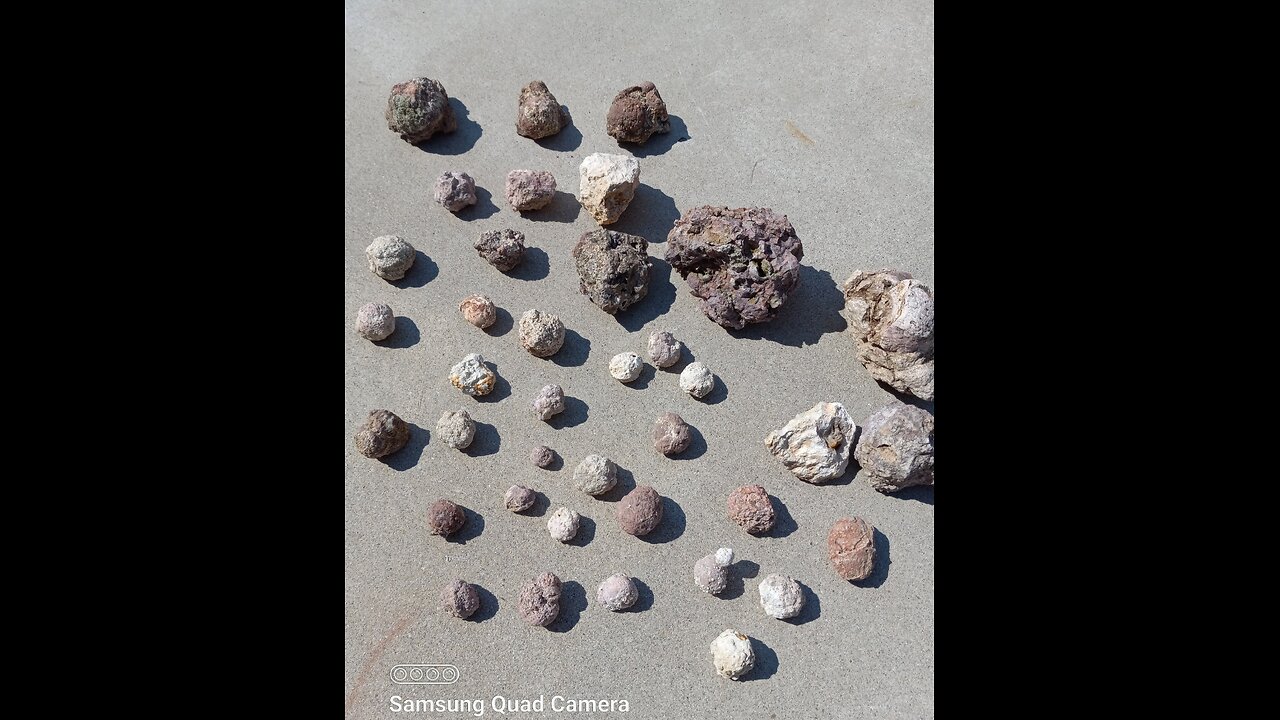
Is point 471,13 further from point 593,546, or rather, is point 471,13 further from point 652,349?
point 593,546

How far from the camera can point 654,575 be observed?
2.95m

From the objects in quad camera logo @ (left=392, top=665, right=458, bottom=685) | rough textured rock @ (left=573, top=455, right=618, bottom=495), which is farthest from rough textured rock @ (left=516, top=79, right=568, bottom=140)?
quad camera logo @ (left=392, top=665, right=458, bottom=685)

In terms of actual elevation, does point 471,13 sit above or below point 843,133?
above

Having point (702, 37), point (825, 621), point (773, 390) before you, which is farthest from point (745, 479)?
point (702, 37)

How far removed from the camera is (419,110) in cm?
344

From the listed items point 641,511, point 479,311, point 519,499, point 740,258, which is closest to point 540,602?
point 519,499

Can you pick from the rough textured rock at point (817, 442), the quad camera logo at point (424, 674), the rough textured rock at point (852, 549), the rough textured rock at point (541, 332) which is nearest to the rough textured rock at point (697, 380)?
the rough textured rock at point (817, 442)

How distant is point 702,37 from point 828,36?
0.67 metres

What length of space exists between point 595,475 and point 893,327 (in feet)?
4.36

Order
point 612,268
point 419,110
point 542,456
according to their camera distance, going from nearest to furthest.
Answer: point 542,456, point 612,268, point 419,110

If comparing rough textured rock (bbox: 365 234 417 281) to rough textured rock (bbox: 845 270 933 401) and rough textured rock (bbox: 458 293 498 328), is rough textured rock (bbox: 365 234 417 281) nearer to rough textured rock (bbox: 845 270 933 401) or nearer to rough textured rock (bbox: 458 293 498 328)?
rough textured rock (bbox: 458 293 498 328)

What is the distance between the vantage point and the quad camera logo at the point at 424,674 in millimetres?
2834

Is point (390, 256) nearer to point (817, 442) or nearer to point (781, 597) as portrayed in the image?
point (817, 442)

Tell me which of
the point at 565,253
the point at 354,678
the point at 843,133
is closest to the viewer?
the point at 354,678
